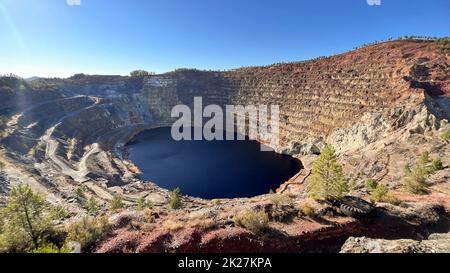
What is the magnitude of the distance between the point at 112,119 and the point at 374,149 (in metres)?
86.2

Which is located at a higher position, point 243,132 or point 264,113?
point 264,113

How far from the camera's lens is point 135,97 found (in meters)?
121

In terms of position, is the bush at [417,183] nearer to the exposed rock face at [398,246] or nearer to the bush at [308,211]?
the bush at [308,211]

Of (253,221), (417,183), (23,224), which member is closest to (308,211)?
(253,221)

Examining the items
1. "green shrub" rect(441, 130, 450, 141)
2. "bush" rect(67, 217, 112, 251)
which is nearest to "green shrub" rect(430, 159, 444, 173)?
"green shrub" rect(441, 130, 450, 141)

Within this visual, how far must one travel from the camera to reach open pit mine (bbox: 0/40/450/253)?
17766 millimetres

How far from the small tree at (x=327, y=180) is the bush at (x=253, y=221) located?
5.87 metres
